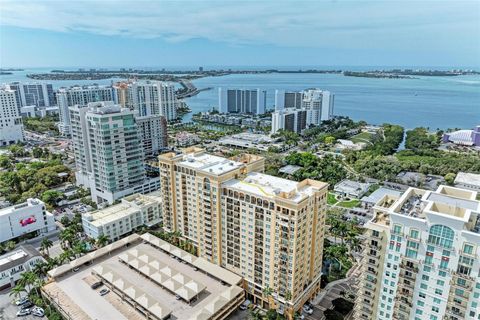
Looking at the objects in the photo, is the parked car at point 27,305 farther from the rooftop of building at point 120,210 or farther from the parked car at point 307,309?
the parked car at point 307,309

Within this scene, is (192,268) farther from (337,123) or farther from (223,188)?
(337,123)

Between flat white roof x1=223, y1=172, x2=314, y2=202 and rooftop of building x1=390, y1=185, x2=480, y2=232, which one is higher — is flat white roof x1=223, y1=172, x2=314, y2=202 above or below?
below

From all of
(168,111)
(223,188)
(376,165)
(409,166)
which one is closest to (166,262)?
(223,188)

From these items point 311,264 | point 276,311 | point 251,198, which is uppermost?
point 251,198

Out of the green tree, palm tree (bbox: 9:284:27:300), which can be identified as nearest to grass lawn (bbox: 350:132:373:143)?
the green tree

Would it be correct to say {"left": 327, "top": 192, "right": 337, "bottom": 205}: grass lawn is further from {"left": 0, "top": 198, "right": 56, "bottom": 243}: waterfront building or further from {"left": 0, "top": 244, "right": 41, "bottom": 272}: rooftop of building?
{"left": 0, "top": 198, "right": 56, "bottom": 243}: waterfront building

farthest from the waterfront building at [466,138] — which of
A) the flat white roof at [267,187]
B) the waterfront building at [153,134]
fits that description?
the flat white roof at [267,187]

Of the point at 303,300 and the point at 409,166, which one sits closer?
the point at 303,300
